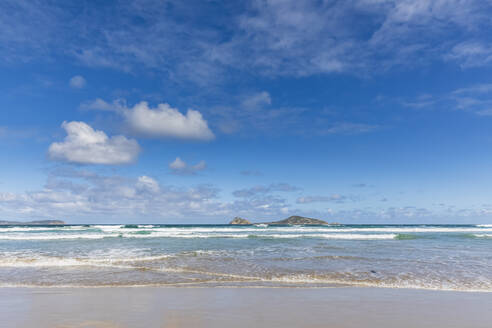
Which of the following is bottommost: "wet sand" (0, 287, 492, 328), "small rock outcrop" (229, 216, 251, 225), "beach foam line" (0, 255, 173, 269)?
"wet sand" (0, 287, 492, 328)

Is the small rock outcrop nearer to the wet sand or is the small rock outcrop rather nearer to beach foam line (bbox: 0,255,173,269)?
beach foam line (bbox: 0,255,173,269)

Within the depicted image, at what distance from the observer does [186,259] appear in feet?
46.5

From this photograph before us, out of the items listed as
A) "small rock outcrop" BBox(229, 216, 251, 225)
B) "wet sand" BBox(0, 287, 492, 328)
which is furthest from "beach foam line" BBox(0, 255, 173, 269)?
"small rock outcrop" BBox(229, 216, 251, 225)

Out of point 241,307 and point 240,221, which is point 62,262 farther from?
point 240,221

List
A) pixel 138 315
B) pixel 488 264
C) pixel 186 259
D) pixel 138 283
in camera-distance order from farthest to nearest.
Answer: pixel 186 259 → pixel 488 264 → pixel 138 283 → pixel 138 315

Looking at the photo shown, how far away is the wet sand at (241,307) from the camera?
18.2 ft

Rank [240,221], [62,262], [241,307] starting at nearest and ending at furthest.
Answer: [241,307], [62,262], [240,221]

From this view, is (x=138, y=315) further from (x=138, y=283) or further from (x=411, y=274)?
(x=411, y=274)

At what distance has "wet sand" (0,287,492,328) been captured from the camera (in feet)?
18.2

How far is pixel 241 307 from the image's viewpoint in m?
6.54

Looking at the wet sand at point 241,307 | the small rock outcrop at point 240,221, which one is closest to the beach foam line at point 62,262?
the wet sand at point 241,307

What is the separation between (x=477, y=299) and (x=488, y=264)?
727cm

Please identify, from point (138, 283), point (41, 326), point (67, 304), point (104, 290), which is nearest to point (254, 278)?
point (138, 283)

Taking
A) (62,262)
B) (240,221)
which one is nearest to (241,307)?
(62,262)
